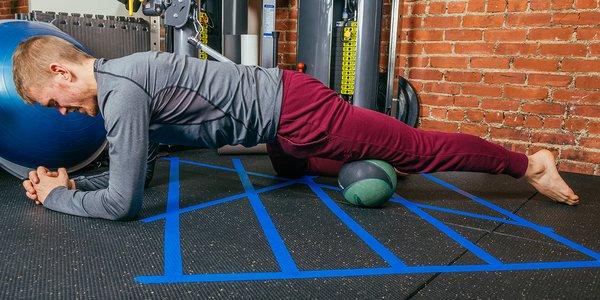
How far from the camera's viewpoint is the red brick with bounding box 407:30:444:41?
3.57 m

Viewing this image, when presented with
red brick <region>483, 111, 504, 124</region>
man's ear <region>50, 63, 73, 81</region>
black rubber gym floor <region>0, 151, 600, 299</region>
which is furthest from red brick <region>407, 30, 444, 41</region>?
man's ear <region>50, 63, 73, 81</region>

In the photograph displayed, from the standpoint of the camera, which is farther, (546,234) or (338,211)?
(338,211)

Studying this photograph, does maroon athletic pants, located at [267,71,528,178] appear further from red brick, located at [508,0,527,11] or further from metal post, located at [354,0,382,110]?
red brick, located at [508,0,527,11]

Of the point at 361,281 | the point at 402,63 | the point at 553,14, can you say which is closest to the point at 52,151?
the point at 361,281

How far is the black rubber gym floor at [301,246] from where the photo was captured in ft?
4.48

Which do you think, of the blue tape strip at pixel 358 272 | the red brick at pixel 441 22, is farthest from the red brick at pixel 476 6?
the blue tape strip at pixel 358 272

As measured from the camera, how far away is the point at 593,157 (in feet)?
10.2

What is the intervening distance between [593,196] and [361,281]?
5.91 ft

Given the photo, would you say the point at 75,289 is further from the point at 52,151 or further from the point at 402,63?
the point at 402,63

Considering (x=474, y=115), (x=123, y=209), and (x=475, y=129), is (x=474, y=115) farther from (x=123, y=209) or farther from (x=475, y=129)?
(x=123, y=209)

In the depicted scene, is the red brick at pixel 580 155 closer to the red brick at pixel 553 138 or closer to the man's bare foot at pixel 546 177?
the red brick at pixel 553 138

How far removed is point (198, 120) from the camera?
6.04 feet

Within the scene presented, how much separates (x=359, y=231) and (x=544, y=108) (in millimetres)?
2087

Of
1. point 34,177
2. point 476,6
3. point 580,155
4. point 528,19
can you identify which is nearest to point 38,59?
point 34,177
